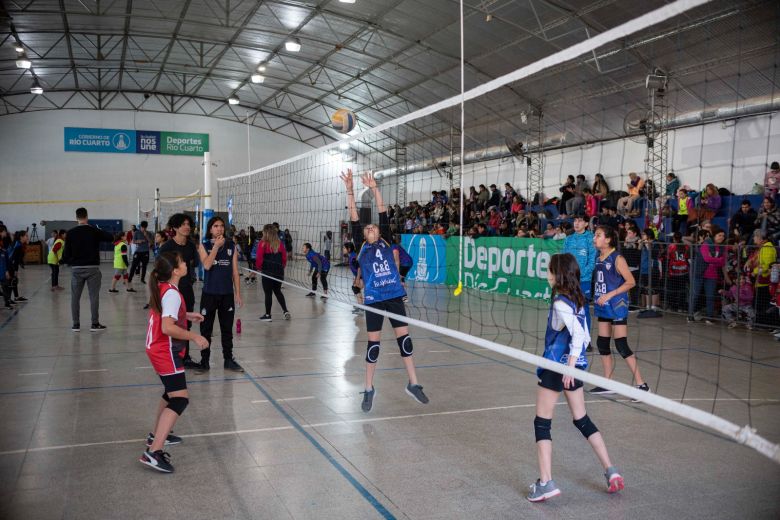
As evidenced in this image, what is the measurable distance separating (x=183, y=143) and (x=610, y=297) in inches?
1133

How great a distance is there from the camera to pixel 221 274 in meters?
6.54

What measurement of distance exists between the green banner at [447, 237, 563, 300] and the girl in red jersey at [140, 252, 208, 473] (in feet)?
32.2

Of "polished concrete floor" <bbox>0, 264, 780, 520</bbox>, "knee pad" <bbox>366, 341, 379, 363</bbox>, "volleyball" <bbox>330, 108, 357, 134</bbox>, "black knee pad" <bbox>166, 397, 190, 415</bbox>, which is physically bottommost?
"polished concrete floor" <bbox>0, 264, 780, 520</bbox>

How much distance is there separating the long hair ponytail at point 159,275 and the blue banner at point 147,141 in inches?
1127

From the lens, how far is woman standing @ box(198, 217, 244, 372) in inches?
256

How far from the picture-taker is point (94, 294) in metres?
9.02

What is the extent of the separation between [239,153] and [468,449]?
2946cm

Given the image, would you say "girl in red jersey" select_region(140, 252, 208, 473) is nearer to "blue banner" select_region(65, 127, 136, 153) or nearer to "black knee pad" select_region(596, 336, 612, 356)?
"black knee pad" select_region(596, 336, 612, 356)

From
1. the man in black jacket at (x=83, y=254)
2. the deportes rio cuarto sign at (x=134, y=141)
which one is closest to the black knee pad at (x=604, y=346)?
the man in black jacket at (x=83, y=254)

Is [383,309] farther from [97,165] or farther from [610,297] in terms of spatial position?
[97,165]

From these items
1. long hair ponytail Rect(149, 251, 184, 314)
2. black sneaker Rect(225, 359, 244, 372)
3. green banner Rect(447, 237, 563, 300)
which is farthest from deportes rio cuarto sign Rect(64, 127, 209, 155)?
long hair ponytail Rect(149, 251, 184, 314)

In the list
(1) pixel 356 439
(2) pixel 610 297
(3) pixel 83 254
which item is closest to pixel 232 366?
(1) pixel 356 439

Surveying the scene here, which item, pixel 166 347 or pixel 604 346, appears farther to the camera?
pixel 604 346

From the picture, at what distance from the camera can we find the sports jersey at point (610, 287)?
5.55 m
